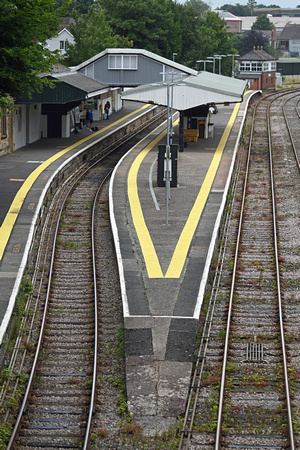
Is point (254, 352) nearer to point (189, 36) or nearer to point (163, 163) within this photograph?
point (163, 163)

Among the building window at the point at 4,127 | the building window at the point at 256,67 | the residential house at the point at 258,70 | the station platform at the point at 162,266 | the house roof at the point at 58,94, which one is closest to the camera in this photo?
the station platform at the point at 162,266

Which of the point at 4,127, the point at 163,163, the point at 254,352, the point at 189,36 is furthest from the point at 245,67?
the point at 254,352

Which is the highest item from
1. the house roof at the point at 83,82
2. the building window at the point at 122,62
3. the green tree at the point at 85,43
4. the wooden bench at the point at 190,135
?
the green tree at the point at 85,43

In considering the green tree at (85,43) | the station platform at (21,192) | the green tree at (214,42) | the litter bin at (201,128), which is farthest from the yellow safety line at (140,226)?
the green tree at (214,42)

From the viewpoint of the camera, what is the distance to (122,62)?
168 ft

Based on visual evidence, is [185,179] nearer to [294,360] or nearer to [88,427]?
[294,360]

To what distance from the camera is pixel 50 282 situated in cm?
1884

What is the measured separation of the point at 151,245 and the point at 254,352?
729 cm

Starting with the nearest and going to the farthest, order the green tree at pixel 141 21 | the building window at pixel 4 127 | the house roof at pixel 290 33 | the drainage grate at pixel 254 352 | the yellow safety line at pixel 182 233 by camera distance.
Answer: the drainage grate at pixel 254 352, the yellow safety line at pixel 182 233, the building window at pixel 4 127, the green tree at pixel 141 21, the house roof at pixel 290 33

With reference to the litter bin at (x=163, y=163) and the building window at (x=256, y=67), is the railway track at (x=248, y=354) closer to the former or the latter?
the litter bin at (x=163, y=163)

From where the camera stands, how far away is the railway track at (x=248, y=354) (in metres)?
12.1

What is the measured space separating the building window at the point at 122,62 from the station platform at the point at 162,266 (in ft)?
54.1

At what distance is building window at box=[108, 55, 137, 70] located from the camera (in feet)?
168

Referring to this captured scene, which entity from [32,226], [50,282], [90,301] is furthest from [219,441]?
[32,226]
